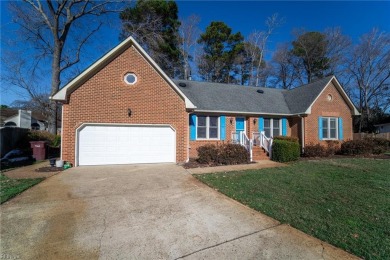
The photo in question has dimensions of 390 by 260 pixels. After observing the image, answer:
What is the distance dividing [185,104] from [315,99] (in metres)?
10.0

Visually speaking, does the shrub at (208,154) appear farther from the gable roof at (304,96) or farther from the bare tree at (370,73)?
the bare tree at (370,73)

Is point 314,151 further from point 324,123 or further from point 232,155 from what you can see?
point 232,155

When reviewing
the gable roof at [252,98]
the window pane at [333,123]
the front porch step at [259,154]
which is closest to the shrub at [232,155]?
the front porch step at [259,154]

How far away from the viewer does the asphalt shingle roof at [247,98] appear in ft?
44.6

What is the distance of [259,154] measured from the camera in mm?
12375

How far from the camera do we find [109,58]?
390 inches

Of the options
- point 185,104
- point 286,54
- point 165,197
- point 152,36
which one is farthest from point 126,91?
point 286,54

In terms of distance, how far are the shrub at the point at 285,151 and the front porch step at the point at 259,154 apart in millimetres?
670

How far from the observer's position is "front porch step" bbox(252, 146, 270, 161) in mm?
12109

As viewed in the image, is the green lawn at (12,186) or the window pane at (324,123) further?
the window pane at (324,123)

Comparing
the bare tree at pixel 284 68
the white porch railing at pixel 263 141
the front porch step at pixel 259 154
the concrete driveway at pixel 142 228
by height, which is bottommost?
the concrete driveway at pixel 142 228

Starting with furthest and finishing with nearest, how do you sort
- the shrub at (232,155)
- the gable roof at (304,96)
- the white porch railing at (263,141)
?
the gable roof at (304,96) → the white porch railing at (263,141) → the shrub at (232,155)

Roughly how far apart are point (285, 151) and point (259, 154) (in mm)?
1604

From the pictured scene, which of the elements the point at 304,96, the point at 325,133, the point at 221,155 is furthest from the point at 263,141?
the point at 304,96
